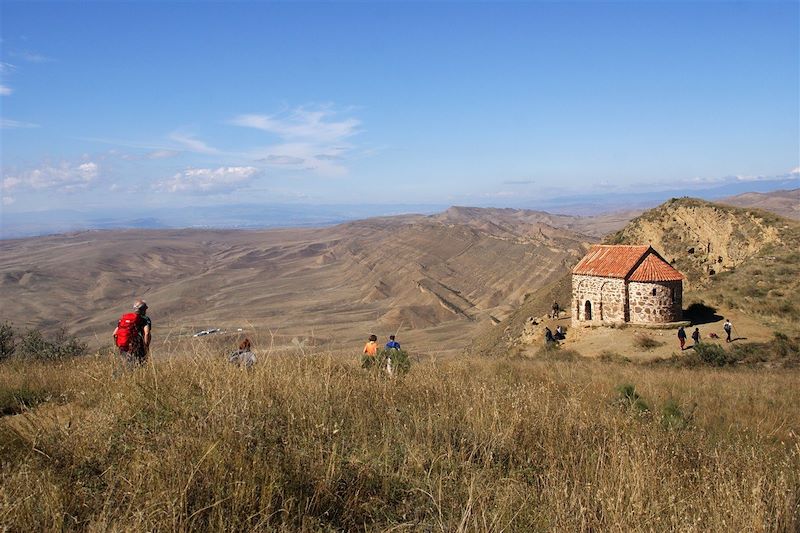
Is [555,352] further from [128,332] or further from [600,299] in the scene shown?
[128,332]

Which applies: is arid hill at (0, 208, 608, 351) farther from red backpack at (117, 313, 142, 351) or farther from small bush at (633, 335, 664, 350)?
red backpack at (117, 313, 142, 351)

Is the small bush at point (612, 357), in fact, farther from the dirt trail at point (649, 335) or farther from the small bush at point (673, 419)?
the small bush at point (673, 419)

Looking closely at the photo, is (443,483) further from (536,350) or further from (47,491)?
(536,350)

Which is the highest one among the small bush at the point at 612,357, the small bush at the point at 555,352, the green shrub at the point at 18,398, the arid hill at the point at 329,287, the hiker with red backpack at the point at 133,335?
the hiker with red backpack at the point at 133,335

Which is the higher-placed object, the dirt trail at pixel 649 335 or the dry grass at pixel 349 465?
the dry grass at pixel 349 465

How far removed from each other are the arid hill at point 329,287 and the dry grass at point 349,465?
3494 centimetres

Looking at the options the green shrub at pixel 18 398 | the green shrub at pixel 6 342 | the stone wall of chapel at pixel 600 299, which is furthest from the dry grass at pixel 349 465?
the stone wall of chapel at pixel 600 299

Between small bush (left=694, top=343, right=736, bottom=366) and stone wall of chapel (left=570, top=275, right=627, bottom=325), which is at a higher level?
stone wall of chapel (left=570, top=275, right=627, bottom=325)

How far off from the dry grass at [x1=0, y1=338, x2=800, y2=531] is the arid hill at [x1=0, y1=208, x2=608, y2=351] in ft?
115

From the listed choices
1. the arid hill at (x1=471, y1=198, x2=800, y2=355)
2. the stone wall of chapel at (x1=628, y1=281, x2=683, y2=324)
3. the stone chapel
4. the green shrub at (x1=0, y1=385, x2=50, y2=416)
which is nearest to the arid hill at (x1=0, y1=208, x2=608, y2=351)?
the arid hill at (x1=471, y1=198, x2=800, y2=355)

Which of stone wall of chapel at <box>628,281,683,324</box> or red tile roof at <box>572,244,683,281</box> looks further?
red tile roof at <box>572,244,683,281</box>

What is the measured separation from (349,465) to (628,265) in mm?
25925

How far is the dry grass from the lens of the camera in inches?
102

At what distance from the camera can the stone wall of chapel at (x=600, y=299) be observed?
85.8ft
